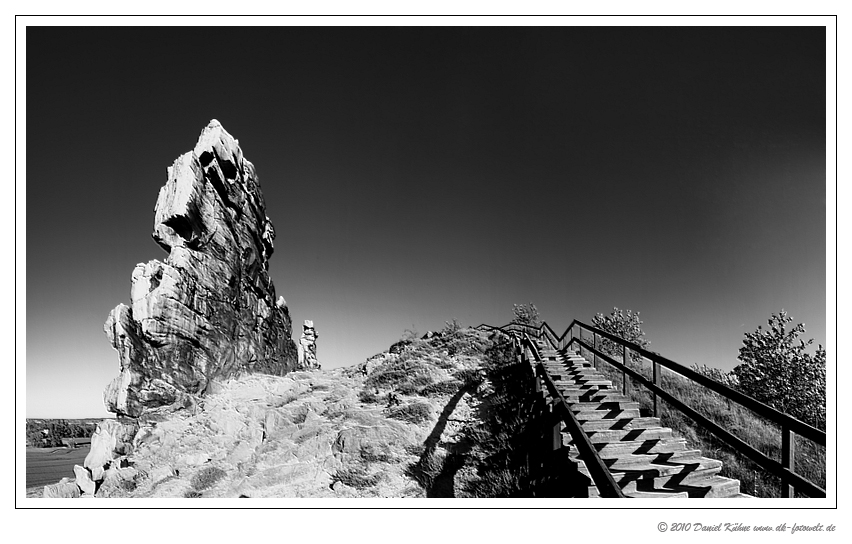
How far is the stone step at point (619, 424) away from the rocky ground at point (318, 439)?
185 cm

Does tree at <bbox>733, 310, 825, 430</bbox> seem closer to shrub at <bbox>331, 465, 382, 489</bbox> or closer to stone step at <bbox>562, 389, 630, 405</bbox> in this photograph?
stone step at <bbox>562, 389, 630, 405</bbox>

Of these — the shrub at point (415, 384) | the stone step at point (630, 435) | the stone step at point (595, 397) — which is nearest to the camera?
the stone step at point (630, 435)

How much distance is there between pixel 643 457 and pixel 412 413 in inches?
191

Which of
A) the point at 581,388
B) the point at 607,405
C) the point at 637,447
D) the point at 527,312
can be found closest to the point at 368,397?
the point at 581,388

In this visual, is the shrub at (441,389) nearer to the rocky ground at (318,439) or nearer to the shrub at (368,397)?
the rocky ground at (318,439)

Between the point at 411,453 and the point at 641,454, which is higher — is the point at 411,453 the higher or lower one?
the lower one

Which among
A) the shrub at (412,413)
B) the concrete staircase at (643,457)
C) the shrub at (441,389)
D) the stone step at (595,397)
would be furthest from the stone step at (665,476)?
the shrub at (441,389)

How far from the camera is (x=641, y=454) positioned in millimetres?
5152

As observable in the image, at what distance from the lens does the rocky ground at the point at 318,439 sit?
23.4 ft
